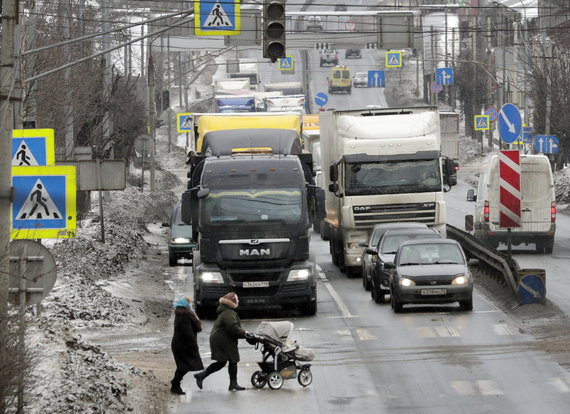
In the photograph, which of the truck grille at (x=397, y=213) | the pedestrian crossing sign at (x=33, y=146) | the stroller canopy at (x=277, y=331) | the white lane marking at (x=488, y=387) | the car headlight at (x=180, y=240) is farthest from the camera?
the car headlight at (x=180, y=240)

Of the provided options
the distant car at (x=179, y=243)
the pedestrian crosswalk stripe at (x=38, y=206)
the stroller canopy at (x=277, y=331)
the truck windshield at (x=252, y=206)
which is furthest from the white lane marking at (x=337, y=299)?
the pedestrian crosswalk stripe at (x=38, y=206)

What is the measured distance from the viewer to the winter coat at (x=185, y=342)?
18938 mm

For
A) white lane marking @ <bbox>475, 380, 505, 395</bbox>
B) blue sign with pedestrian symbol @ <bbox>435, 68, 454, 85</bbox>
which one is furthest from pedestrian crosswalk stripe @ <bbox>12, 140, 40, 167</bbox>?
blue sign with pedestrian symbol @ <bbox>435, 68, 454, 85</bbox>

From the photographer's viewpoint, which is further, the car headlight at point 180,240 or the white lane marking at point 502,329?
the car headlight at point 180,240

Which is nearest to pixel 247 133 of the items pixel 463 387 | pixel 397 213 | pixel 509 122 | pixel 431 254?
pixel 397 213

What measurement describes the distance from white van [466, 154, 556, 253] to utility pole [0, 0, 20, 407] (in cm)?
2470

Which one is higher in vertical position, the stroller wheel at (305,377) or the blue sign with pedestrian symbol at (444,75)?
the blue sign with pedestrian symbol at (444,75)

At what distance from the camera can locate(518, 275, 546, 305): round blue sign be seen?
27.4 m

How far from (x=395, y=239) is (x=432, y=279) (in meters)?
4.07

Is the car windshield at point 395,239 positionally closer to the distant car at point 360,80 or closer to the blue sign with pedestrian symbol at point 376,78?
the blue sign with pedestrian symbol at point 376,78

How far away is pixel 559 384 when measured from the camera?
19.0 meters

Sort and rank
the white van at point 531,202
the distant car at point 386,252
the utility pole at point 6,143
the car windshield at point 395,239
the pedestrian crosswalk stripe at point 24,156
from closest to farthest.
→ 1. the utility pole at point 6,143
2. the pedestrian crosswalk stripe at point 24,156
3. the distant car at point 386,252
4. the car windshield at point 395,239
5. the white van at point 531,202

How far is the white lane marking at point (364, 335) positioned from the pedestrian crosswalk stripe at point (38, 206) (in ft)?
33.3

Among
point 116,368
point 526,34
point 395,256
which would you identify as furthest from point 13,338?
point 526,34
